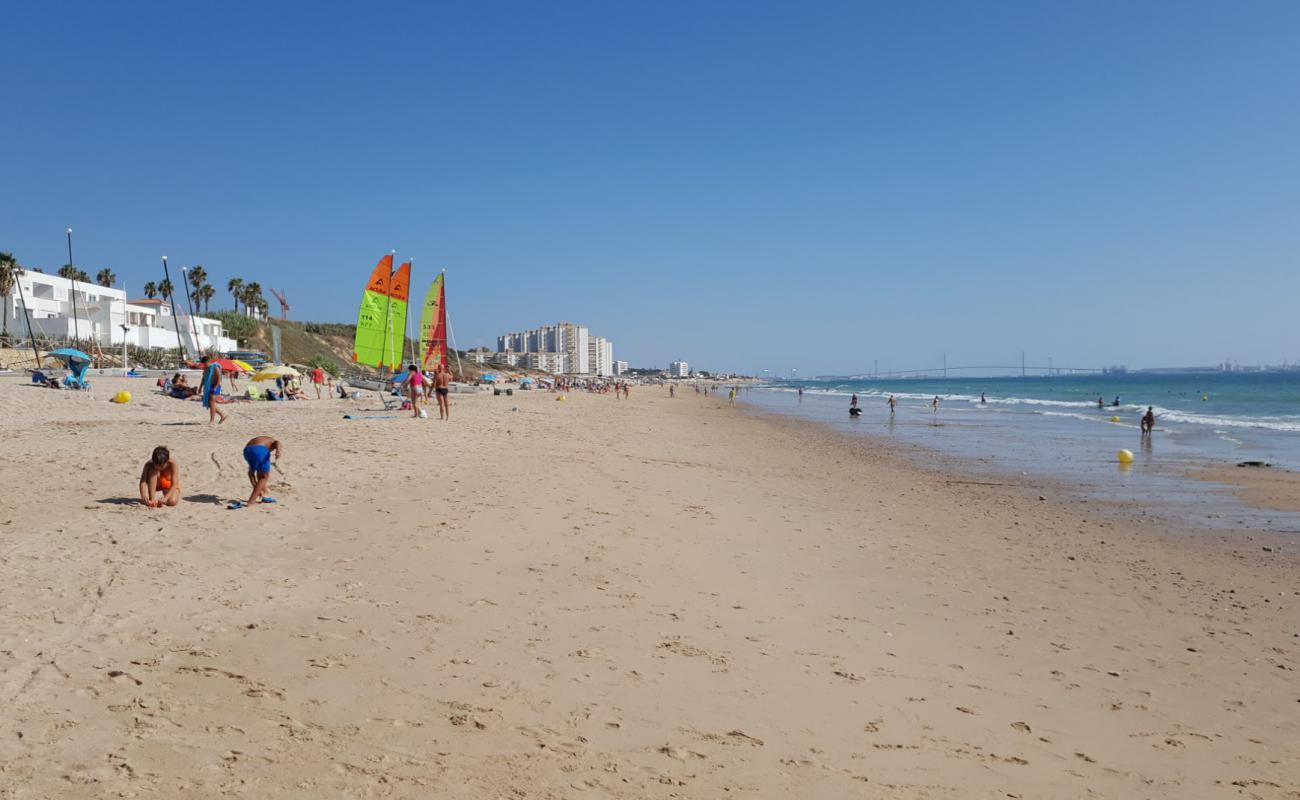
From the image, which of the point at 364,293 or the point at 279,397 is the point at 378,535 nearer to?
the point at 364,293

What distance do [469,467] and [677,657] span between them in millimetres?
9037

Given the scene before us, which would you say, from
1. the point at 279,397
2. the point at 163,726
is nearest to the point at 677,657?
the point at 163,726

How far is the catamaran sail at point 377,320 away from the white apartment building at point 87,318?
82.6ft

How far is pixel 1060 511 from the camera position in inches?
505

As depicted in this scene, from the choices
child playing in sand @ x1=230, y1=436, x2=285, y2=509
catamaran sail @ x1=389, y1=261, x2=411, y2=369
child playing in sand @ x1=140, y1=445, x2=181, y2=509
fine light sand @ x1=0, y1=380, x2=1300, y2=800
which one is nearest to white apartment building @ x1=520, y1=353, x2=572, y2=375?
catamaran sail @ x1=389, y1=261, x2=411, y2=369

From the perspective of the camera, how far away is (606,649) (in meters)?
5.39

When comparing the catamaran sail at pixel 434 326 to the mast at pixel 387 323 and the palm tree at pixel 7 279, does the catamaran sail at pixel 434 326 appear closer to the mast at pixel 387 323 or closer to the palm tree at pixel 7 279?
the mast at pixel 387 323

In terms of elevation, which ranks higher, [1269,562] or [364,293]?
[364,293]

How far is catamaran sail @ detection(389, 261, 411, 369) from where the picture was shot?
2617cm

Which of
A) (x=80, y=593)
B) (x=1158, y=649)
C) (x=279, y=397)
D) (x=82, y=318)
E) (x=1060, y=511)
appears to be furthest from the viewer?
(x=82, y=318)

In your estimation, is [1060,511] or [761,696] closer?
[761,696]

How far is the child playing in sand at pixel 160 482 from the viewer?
8.70 metres

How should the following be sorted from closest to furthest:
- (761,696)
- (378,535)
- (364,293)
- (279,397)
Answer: (761,696)
(378,535)
(364,293)
(279,397)

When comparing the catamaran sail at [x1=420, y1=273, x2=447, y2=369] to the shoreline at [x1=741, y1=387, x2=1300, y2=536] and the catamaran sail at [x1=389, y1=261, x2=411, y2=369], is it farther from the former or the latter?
the shoreline at [x1=741, y1=387, x2=1300, y2=536]
